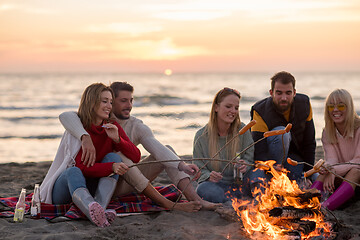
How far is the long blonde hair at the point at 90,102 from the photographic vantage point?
4.61 meters

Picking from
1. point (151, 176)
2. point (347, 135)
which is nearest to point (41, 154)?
point (151, 176)

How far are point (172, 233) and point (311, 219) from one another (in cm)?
127

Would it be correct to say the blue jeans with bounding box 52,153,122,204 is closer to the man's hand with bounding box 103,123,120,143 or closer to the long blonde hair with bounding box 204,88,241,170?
the man's hand with bounding box 103,123,120,143

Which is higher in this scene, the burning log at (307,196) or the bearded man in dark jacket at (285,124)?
the bearded man in dark jacket at (285,124)

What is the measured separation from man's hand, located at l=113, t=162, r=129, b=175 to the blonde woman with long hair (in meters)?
1.06

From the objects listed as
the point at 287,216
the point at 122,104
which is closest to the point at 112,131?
the point at 122,104

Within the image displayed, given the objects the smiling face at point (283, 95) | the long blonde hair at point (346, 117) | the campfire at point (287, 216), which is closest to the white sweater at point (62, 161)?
the campfire at point (287, 216)

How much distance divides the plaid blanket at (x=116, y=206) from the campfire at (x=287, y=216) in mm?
1236

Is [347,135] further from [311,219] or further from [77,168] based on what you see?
[77,168]

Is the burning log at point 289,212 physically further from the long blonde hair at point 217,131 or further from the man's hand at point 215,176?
the long blonde hair at point 217,131

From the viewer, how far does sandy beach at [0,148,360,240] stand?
3.91 metres

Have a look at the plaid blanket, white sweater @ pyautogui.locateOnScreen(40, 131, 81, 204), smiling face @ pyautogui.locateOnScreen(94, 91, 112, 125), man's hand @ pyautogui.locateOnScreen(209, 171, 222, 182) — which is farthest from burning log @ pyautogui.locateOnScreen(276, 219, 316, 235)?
white sweater @ pyautogui.locateOnScreen(40, 131, 81, 204)

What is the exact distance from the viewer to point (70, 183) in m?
4.33

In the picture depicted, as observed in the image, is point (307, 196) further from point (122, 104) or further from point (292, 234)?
point (122, 104)
